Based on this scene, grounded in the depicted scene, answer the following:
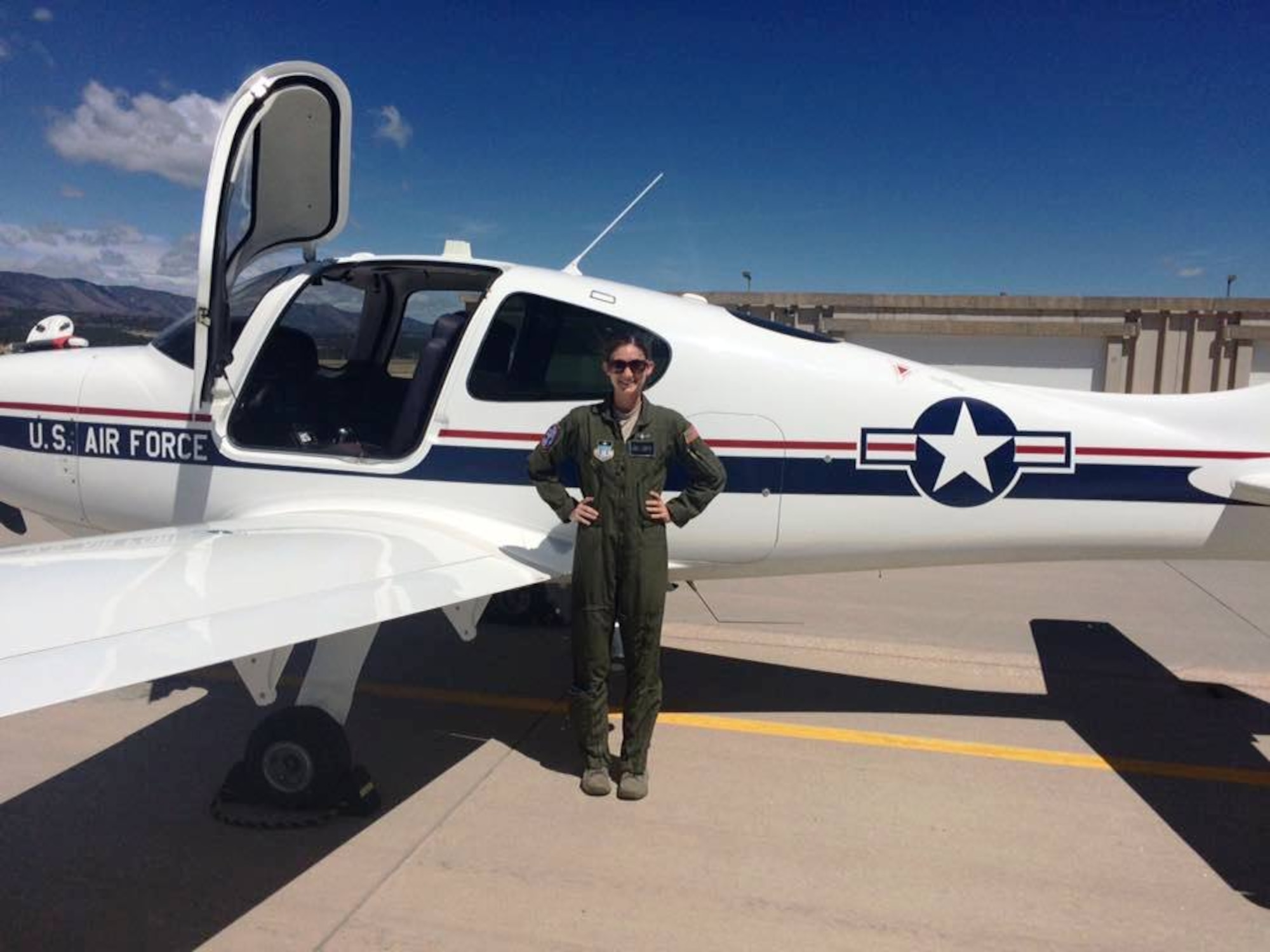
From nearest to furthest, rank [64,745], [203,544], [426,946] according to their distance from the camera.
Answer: [426,946] < [203,544] < [64,745]

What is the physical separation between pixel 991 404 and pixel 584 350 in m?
1.74

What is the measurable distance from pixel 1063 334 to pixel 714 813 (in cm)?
1442

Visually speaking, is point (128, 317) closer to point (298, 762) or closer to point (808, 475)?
point (298, 762)

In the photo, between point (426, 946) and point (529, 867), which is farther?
point (529, 867)

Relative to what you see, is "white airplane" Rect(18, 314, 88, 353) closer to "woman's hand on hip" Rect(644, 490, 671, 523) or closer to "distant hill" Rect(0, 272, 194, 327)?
"distant hill" Rect(0, 272, 194, 327)

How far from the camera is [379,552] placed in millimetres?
3254

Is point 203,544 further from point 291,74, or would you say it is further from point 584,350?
point 291,74

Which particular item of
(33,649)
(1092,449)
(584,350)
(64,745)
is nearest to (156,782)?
(64,745)

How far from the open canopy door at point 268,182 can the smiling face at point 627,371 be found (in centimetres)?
164

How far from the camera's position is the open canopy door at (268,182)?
11.2ft

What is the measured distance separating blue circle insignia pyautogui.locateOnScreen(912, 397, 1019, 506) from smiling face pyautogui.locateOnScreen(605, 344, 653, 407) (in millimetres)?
1242

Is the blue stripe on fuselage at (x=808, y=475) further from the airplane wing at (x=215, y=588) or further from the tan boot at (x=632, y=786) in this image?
the tan boot at (x=632, y=786)

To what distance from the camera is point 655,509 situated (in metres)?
3.21

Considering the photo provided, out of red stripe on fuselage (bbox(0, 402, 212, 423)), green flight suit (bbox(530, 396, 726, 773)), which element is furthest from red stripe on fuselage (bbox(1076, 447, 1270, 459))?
red stripe on fuselage (bbox(0, 402, 212, 423))
